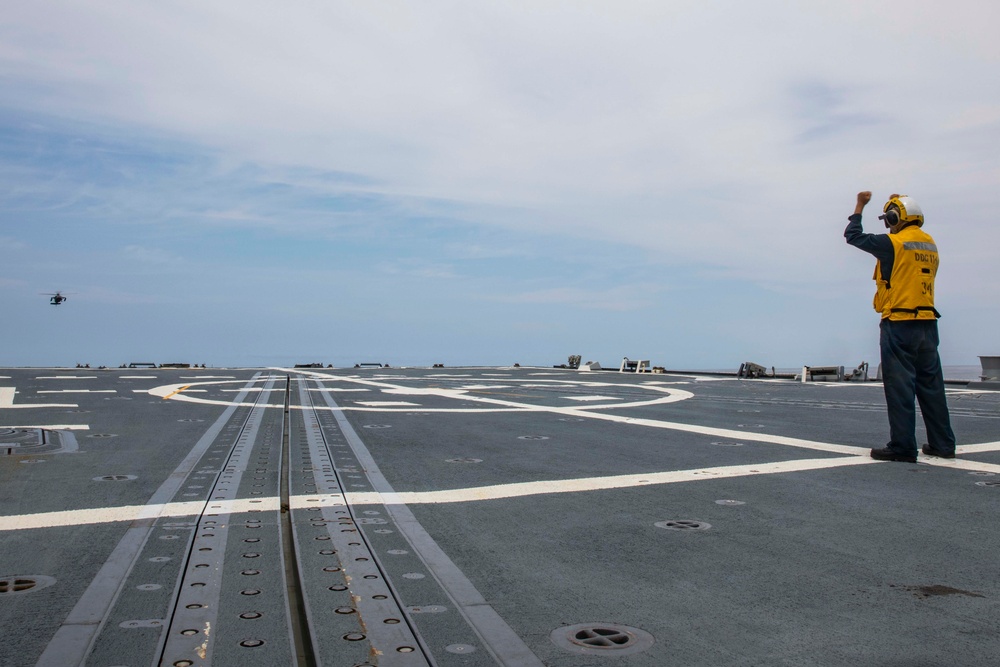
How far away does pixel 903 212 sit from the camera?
27.2 feet

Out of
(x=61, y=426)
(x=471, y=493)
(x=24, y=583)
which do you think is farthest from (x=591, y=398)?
(x=24, y=583)

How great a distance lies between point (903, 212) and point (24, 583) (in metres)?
8.49

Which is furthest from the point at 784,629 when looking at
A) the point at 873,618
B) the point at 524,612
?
the point at 524,612

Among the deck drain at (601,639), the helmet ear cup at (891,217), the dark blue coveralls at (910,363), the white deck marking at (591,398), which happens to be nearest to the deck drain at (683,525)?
the deck drain at (601,639)

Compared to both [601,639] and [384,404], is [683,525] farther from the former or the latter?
[384,404]

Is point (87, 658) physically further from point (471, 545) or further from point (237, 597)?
point (471, 545)

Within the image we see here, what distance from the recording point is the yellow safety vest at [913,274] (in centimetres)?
812

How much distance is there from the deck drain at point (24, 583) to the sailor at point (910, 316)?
7584 millimetres

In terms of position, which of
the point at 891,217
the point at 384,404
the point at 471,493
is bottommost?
the point at 471,493

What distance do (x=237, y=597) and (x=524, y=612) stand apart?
1.29 metres

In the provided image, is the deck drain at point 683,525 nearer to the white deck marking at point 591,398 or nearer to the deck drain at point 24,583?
the deck drain at point 24,583

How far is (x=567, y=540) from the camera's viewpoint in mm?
4547

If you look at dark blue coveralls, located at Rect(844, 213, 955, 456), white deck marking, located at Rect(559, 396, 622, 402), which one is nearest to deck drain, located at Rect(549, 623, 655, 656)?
dark blue coveralls, located at Rect(844, 213, 955, 456)

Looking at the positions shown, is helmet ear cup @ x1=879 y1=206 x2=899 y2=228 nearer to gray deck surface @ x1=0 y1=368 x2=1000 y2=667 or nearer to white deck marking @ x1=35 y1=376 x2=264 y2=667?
gray deck surface @ x1=0 y1=368 x2=1000 y2=667
